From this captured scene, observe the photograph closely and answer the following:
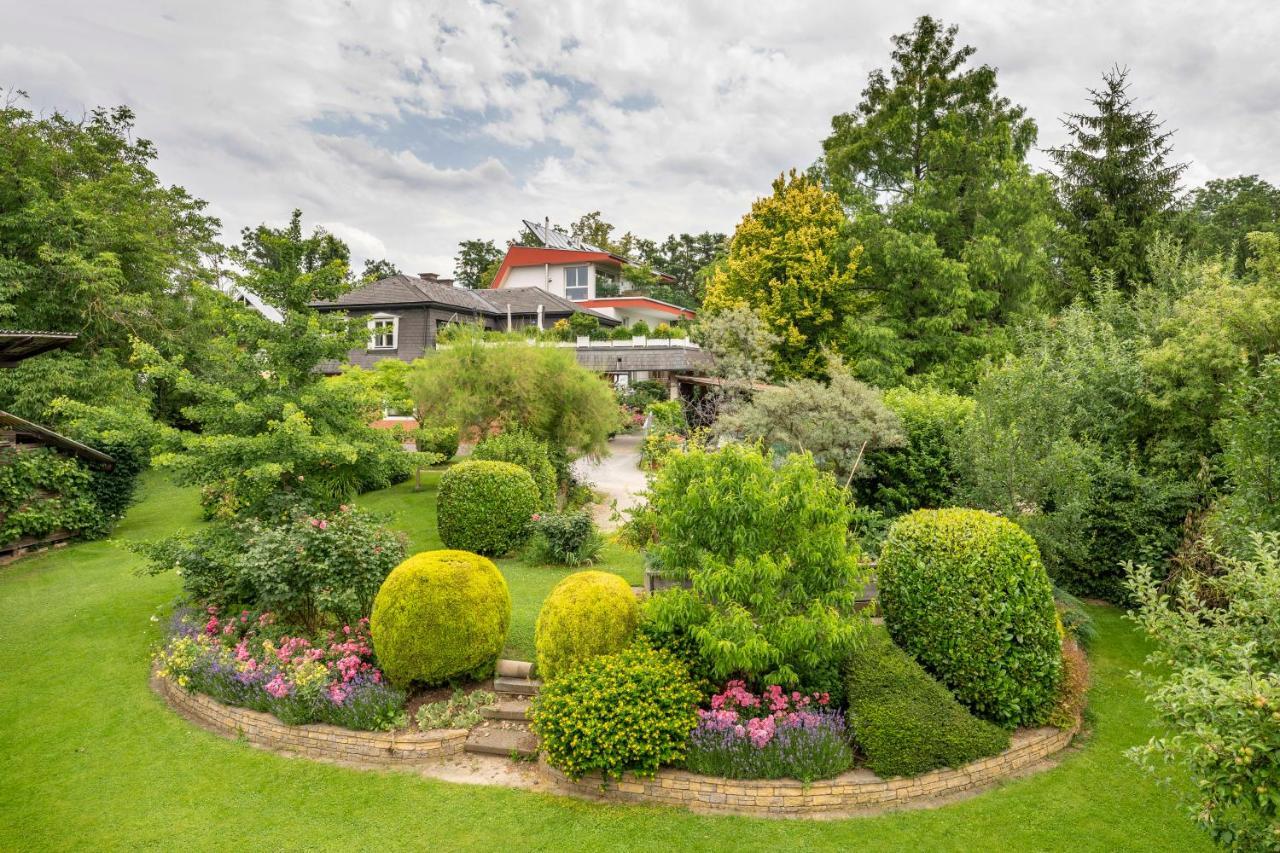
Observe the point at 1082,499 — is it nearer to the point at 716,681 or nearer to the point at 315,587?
the point at 716,681

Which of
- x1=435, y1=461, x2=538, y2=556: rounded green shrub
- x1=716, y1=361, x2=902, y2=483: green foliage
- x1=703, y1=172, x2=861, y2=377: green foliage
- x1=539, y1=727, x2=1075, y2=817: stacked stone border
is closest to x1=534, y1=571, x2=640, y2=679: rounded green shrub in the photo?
x1=539, y1=727, x2=1075, y2=817: stacked stone border

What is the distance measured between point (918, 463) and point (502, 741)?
33.6 ft

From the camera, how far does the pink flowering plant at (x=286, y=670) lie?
746cm

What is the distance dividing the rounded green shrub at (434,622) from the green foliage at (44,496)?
11.5 metres

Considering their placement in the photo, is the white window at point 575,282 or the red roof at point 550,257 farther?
the white window at point 575,282

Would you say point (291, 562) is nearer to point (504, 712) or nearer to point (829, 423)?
point (504, 712)

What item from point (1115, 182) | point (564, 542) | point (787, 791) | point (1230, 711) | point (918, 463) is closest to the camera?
point (1230, 711)

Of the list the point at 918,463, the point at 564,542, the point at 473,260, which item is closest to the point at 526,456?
the point at 564,542

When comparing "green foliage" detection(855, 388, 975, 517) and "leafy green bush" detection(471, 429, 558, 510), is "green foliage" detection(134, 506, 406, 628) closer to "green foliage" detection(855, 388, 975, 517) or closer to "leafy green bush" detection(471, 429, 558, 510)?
"leafy green bush" detection(471, 429, 558, 510)

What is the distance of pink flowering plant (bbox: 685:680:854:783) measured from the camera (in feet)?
21.0

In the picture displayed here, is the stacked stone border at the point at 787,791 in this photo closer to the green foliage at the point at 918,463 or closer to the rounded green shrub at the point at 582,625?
the rounded green shrub at the point at 582,625

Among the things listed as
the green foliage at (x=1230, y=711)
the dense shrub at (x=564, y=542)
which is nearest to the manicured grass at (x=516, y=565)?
the dense shrub at (x=564, y=542)

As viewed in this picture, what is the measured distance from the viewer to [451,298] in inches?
1288

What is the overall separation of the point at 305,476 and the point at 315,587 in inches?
104
